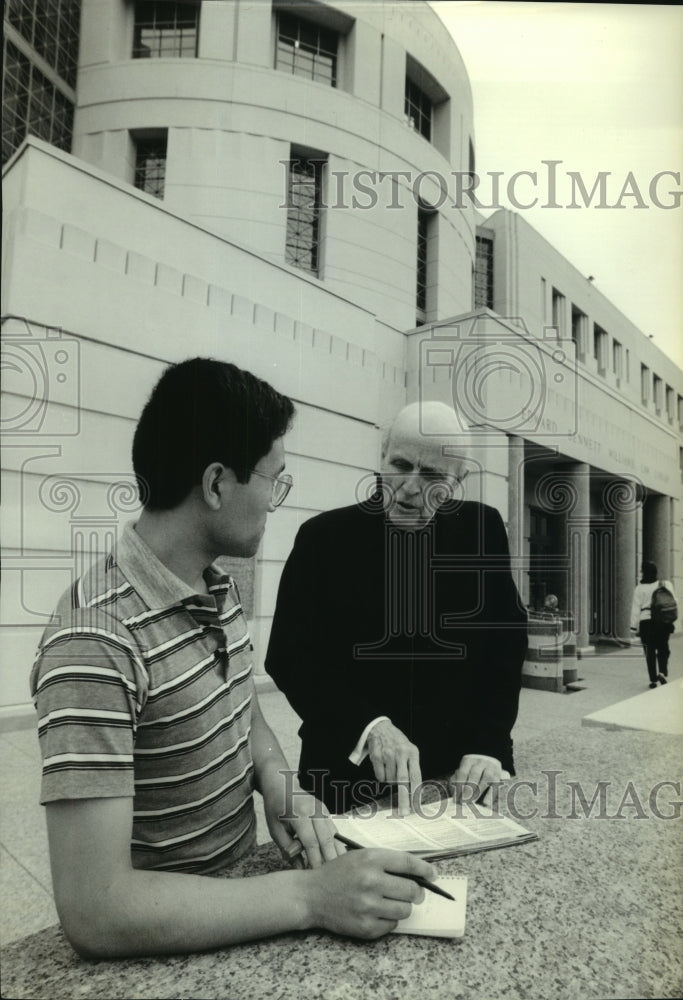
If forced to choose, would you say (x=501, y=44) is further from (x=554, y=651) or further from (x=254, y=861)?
(x=254, y=861)

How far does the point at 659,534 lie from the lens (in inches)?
62.4

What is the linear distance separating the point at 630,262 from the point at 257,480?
116 cm

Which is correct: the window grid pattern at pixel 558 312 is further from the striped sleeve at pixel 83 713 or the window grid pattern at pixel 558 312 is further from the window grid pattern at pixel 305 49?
the striped sleeve at pixel 83 713

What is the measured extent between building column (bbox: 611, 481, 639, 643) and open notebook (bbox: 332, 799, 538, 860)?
60 centimetres

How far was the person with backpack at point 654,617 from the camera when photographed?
150 cm

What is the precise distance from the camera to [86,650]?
2.53 ft

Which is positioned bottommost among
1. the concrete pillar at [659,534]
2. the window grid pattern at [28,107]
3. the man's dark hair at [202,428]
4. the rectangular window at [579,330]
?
the concrete pillar at [659,534]

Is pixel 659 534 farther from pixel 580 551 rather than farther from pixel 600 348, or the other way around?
pixel 600 348

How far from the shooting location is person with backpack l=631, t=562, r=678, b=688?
59.0 inches

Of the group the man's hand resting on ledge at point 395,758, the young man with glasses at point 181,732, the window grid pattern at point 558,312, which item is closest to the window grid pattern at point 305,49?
the window grid pattern at point 558,312

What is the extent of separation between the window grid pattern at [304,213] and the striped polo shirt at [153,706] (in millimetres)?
882

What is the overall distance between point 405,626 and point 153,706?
81cm

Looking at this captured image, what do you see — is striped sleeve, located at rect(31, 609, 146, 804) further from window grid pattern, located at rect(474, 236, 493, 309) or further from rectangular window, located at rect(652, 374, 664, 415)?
rectangular window, located at rect(652, 374, 664, 415)

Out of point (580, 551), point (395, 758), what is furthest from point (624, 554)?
point (395, 758)
